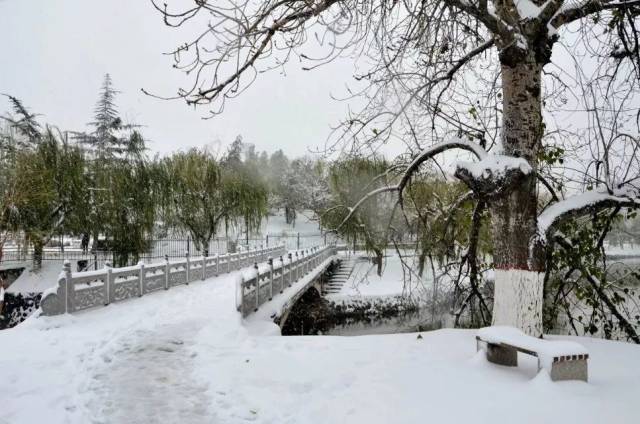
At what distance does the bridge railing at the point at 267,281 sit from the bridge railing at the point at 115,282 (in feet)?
9.43

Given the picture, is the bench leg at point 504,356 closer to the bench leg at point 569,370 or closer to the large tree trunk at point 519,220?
the large tree trunk at point 519,220

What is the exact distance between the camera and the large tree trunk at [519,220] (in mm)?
5059

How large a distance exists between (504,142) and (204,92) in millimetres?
3436

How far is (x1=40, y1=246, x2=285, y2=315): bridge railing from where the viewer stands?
917 cm

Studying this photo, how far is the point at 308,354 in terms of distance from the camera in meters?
6.26

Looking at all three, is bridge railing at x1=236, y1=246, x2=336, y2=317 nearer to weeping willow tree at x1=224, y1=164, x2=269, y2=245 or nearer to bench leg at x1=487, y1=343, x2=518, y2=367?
bench leg at x1=487, y1=343, x2=518, y2=367

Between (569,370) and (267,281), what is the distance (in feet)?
31.5

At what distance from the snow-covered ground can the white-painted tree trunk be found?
462 millimetres

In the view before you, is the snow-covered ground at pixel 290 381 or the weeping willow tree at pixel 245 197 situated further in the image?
the weeping willow tree at pixel 245 197

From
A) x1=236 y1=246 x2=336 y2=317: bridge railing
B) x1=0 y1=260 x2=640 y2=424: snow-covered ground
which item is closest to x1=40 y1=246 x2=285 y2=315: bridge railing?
x1=0 y1=260 x2=640 y2=424: snow-covered ground

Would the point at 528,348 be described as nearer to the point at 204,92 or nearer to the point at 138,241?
the point at 204,92

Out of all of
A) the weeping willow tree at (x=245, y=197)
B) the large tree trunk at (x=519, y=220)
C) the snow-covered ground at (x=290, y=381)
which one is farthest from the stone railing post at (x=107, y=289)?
the weeping willow tree at (x=245, y=197)

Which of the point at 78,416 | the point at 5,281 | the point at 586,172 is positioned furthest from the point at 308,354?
the point at 5,281

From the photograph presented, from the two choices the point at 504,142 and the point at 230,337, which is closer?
the point at 504,142
